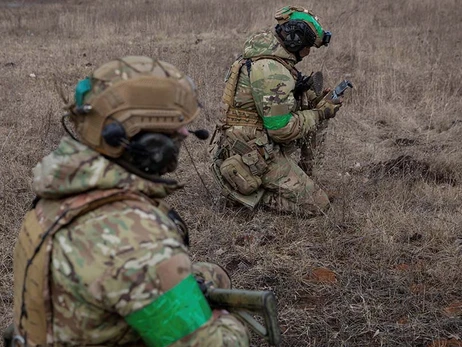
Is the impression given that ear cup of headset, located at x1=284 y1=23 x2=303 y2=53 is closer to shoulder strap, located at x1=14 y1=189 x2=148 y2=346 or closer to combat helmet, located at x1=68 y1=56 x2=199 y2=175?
combat helmet, located at x1=68 y1=56 x2=199 y2=175

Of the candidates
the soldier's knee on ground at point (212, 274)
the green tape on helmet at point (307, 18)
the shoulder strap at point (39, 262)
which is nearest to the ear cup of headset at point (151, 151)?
the shoulder strap at point (39, 262)

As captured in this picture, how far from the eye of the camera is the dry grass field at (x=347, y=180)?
3377 mm

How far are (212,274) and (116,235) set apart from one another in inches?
25.8

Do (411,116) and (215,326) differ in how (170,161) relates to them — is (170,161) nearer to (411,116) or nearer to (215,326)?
(215,326)

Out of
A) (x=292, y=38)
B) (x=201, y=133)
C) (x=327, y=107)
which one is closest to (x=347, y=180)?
(x=327, y=107)

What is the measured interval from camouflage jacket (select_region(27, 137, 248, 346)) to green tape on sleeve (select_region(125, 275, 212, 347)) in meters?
0.02

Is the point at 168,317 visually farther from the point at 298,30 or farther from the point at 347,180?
the point at 347,180

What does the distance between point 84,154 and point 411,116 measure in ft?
18.9

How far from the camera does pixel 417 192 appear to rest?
4.86m

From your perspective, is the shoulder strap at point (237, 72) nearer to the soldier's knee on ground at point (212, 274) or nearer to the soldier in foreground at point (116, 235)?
the soldier's knee on ground at point (212, 274)

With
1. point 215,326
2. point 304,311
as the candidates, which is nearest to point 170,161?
point 215,326

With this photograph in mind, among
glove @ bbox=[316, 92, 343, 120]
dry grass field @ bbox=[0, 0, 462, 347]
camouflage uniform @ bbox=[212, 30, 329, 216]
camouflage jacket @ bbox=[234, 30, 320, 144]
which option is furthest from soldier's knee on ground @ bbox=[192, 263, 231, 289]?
glove @ bbox=[316, 92, 343, 120]

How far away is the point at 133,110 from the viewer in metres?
1.70

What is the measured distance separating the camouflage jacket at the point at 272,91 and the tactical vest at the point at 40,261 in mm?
2768
